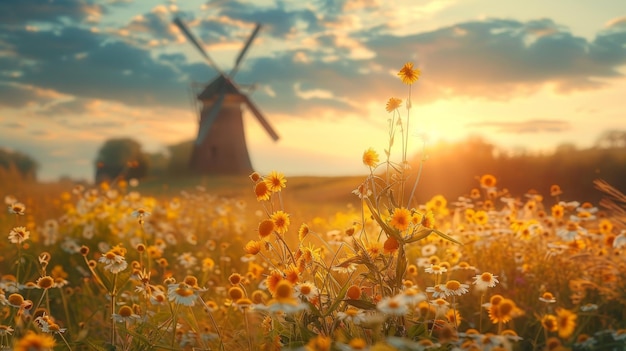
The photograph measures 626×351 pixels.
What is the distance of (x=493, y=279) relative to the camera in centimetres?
341

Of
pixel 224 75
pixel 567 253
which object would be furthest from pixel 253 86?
pixel 567 253

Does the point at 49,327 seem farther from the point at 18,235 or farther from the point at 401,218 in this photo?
the point at 401,218

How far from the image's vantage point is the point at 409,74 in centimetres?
343

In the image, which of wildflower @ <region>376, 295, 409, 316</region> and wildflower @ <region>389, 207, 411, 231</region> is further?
wildflower @ <region>389, 207, 411, 231</region>

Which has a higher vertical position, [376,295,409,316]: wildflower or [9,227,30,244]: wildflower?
[376,295,409,316]: wildflower

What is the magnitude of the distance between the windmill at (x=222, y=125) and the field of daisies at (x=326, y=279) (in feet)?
63.3

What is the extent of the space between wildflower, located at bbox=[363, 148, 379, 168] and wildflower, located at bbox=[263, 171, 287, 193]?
0.40 metres

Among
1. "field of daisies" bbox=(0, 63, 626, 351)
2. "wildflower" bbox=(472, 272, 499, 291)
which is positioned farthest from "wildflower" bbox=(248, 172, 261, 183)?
"wildflower" bbox=(472, 272, 499, 291)

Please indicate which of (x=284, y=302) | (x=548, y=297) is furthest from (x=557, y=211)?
(x=284, y=302)

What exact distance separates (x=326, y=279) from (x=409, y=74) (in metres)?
1.11

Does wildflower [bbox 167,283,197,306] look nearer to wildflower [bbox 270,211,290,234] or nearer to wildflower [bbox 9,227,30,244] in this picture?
wildflower [bbox 270,211,290,234]

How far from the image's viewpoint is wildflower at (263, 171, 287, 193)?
3.28 metres

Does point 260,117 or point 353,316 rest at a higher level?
point 260,117

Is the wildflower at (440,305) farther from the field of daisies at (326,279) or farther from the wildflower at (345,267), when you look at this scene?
the wildflower at (345,267)
